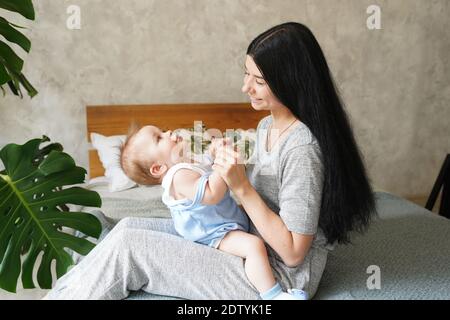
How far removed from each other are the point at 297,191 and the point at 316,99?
0.25m

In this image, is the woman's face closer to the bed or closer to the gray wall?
the bed

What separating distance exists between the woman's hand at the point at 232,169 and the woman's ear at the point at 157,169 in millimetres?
332

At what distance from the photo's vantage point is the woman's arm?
1370 millimetres

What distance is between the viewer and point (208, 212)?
1.49 m

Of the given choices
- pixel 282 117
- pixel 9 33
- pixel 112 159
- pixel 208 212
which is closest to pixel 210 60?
pixel 112 159

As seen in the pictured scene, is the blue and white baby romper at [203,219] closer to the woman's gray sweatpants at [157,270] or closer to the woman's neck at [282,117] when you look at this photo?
the woman's gray sweatpants at [157,270]

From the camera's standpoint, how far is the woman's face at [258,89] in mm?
1433

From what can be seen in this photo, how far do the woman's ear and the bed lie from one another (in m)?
0.39

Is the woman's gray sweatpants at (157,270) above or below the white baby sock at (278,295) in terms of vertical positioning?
above

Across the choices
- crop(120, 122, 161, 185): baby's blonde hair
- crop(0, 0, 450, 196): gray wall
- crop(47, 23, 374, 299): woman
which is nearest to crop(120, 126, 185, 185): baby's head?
crop(120, 122, 161, 185): baby's blonde hair

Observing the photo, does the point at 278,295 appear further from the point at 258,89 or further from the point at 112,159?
the point at 112,159

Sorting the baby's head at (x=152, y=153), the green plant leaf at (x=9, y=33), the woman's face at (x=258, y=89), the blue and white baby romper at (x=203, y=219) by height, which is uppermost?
the green plant leaf at (x=9, y=33)

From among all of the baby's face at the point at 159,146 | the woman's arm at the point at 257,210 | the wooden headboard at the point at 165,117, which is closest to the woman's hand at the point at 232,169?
the woman's arm at the point at 257,210

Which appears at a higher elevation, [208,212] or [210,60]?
[210,60]
